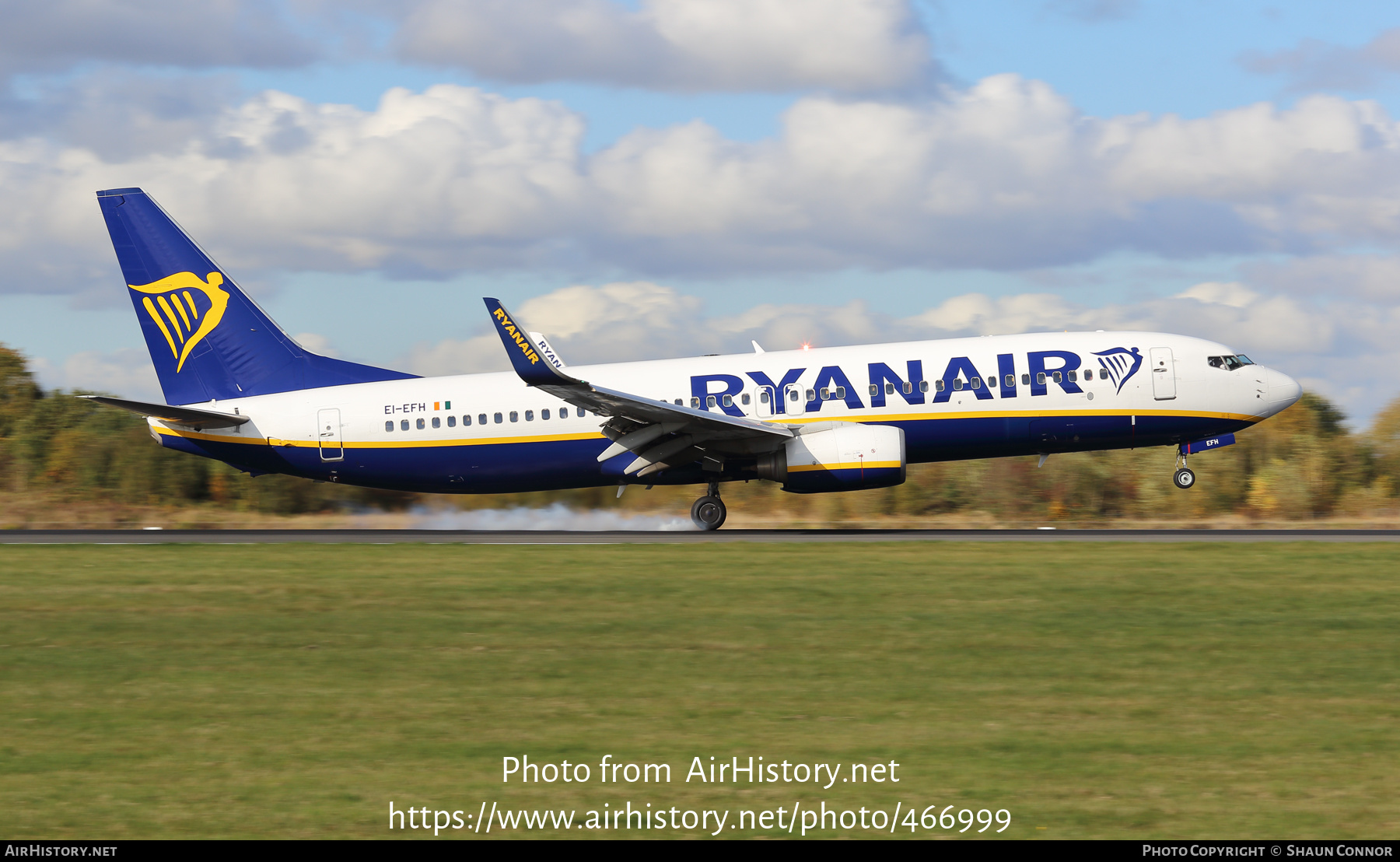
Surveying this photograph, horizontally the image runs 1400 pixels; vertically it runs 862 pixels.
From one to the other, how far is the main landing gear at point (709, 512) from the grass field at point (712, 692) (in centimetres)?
829

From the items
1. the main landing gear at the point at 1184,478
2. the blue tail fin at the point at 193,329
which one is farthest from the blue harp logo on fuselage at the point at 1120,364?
the blue tail fin at the point at 193,329

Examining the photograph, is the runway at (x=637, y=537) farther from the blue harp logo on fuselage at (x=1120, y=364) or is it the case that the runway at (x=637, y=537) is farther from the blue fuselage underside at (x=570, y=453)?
the blue harp logo on fuselage at (x=1120, y=364)

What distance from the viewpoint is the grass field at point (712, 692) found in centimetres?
812

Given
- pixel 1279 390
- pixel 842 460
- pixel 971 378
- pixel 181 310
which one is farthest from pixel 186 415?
pixel 1279 390

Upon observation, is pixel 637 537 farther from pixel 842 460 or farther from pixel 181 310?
pixel 181 310

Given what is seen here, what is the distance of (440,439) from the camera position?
29.2m

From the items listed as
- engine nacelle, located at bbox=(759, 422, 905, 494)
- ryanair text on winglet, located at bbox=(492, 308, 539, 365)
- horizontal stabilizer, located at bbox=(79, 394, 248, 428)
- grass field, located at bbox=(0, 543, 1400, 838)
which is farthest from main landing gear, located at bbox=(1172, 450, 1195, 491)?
horizontal stabilizer, located at bbox=(79, 394, 248, 428)

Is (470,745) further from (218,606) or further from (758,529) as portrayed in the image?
(758,529)

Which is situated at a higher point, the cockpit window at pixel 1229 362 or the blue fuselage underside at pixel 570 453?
the cockpit window at pixel 1229 362

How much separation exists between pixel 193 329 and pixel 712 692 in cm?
2316

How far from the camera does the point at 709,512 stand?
2872 centimetres
